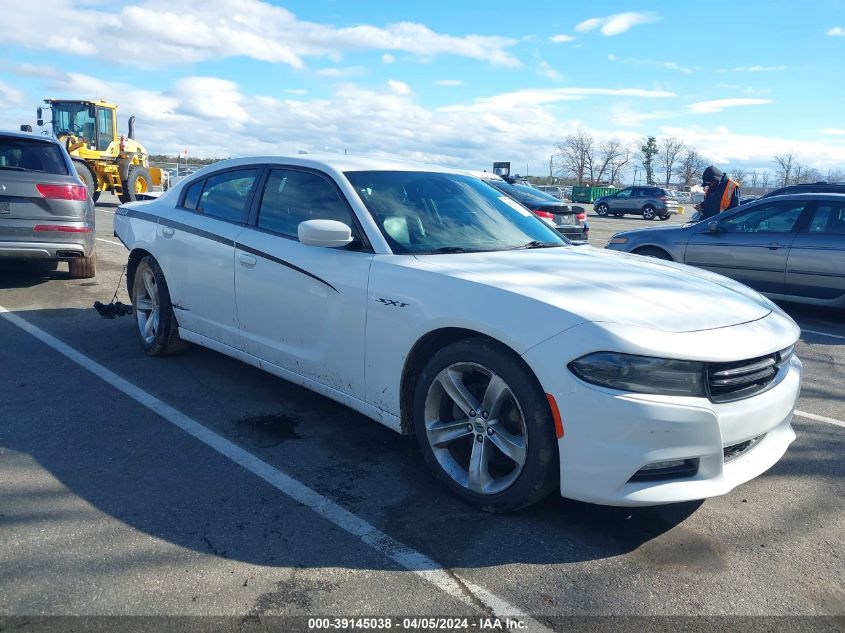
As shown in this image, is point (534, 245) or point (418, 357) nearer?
point (418, 357)

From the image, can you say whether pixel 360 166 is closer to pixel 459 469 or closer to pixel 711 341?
pixel 459 469

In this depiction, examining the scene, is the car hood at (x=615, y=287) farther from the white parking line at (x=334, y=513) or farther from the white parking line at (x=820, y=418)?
the white parking line at (x=820, y=418)

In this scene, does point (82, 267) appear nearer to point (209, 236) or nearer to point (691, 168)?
point (209, 236)

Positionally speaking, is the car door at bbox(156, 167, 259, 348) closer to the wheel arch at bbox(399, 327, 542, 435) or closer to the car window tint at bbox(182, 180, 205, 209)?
the car window tint at bbox(182, 180, 205, 209)

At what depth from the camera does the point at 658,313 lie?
2988 mm

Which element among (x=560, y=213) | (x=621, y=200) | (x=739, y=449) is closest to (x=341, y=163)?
(x=739, y=449)

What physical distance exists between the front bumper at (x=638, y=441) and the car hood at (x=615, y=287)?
319mm

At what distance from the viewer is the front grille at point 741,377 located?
2852 mm

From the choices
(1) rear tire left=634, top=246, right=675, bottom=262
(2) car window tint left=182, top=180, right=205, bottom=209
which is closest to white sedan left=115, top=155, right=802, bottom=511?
(2) car window tint left=182, top=180, right=205, bottom=209

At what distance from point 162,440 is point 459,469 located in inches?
69.5

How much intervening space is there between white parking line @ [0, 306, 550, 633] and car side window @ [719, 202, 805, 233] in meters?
7.19

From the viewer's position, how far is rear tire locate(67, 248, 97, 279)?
28.7 feet

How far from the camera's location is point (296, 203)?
4.34 m

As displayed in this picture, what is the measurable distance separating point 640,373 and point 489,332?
2.16 ft
